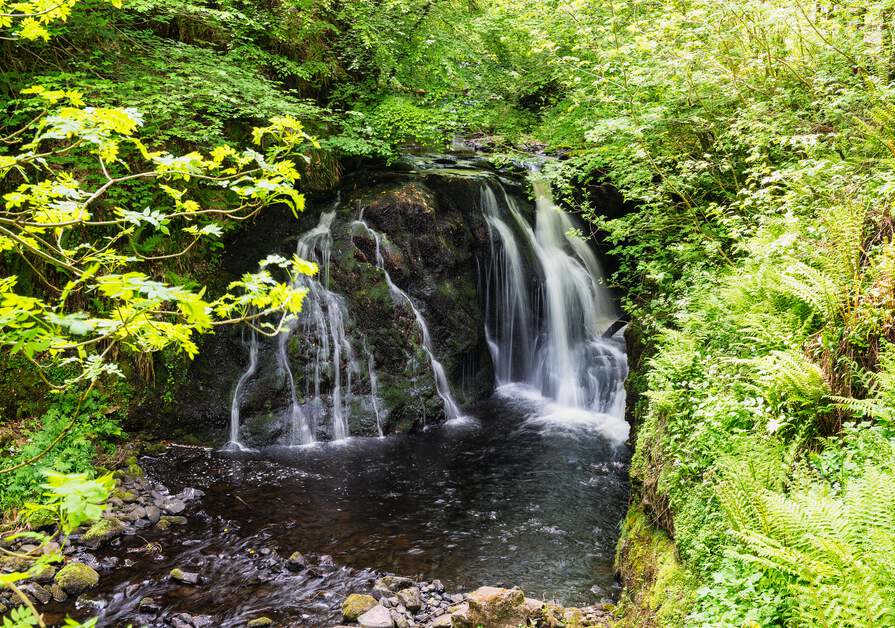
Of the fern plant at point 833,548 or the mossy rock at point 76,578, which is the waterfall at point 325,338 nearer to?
the mossy rock at point 76,578

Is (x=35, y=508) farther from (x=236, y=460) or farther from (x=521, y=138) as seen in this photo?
(x=521, y=138)

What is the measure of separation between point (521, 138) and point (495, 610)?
10.6m

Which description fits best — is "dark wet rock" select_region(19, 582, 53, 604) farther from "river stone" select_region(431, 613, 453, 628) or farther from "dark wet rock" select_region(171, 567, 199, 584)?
"river stone" select_region(431, 613, 453, 628)

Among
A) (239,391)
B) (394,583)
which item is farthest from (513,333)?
(394,583)

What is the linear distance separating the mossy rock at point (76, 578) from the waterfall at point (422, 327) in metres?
6.51

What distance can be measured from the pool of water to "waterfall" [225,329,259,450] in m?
0.52

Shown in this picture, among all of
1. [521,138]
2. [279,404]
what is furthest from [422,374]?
[521,138]

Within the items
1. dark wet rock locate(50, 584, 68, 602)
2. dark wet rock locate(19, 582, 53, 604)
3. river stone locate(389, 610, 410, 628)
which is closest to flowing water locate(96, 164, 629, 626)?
dark wet rock locate(50, 584, 68, 602)

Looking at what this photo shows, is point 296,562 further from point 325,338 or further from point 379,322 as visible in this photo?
point 379,322

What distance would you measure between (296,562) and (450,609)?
2024mm

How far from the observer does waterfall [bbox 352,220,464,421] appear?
11.1 m

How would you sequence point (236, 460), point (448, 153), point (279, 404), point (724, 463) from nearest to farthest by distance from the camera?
point (724, 463) → point (236, 460) → point (279, 404) → point (448, 153)

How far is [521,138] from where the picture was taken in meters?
12.8

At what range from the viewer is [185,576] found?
6047 mm
